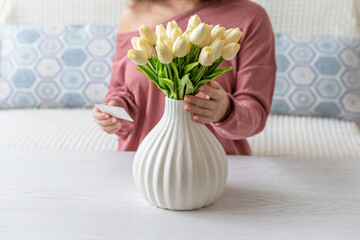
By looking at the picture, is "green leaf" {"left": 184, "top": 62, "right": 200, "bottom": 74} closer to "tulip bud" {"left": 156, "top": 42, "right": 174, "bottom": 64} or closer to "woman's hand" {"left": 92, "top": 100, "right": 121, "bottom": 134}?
"tulip bud" {"left": 156, "top": 42, "right": 174, "bottom": 64}

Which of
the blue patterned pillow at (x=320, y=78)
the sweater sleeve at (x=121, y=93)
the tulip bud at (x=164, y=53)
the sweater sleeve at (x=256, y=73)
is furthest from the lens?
the blue patterned pillow at (x=320, y=78)

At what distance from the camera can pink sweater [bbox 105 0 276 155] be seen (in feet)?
3.55

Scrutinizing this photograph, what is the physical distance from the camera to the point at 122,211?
2.68 ft

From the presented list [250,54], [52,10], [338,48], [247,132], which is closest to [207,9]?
[250,54]

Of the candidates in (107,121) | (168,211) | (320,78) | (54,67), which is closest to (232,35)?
(168,211)

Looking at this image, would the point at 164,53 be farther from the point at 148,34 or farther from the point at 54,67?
the point at 54,67

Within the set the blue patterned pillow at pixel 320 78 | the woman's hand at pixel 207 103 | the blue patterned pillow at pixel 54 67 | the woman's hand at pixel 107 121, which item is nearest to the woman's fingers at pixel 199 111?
the woman's hand at pixel 207 103

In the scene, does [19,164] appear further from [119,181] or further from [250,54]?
[250,54]

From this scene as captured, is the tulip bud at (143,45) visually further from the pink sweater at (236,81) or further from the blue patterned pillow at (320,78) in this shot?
the blue patterned pillow at (320,78)

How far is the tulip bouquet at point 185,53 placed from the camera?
696 millimetres

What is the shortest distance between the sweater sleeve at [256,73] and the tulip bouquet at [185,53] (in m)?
0.30

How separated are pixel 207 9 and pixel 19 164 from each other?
2.04 feet

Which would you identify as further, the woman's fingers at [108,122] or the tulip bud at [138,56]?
the woman's fingers at [108,122]

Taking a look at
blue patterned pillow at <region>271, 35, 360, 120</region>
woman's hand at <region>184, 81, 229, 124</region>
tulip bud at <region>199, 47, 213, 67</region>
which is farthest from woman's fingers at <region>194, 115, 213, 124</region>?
blue patterned pillow at <region>271, 35, 360, 120</region>
